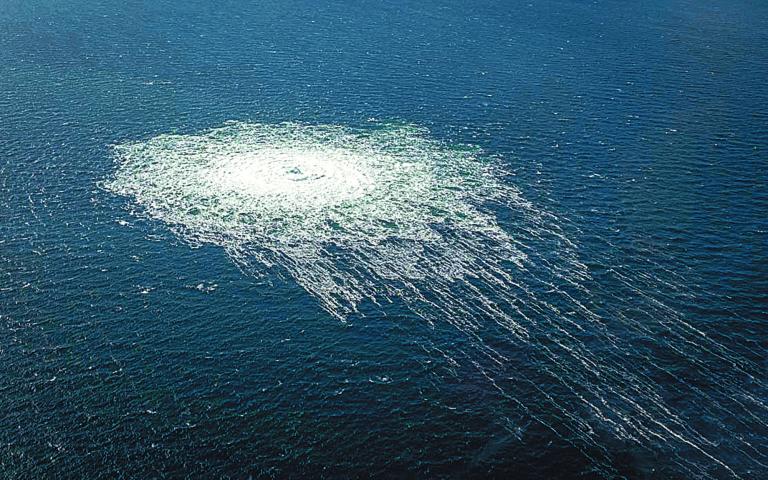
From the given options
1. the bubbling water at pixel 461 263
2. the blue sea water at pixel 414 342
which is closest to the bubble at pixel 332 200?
the bubbling water at pixel 461 263

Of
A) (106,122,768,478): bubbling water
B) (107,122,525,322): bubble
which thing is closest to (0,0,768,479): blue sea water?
(106,122,768,478): bubbling water

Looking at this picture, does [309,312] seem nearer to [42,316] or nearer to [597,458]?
[42,316]

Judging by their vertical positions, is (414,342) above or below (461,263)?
below

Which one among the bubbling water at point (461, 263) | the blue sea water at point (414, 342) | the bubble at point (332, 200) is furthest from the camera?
the bubble at point (332, 200)

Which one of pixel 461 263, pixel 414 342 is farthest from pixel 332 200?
pixel 414 342

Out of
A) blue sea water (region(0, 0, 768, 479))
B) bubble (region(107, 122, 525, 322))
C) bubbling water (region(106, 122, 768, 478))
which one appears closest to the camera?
blue sea water (region(0, 0, 768, 479))

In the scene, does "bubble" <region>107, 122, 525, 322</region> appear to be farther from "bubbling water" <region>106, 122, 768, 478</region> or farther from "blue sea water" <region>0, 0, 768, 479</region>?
"blue sea water" <region>0, 0, 768, 479</region>

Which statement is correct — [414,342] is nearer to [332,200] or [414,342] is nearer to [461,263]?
[461,263]

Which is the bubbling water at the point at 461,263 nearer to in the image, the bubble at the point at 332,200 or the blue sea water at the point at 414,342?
the bubble at the point at 332,200

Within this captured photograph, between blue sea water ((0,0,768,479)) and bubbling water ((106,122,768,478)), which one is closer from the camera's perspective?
blue sea water ((0,0,768,479))

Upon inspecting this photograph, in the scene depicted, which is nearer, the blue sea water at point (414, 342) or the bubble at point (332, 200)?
the blue sea water at point (414, 342)

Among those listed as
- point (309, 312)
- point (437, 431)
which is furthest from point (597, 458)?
point (309, 312)

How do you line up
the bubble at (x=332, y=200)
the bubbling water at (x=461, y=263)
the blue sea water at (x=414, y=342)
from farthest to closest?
1. the bubble at (x=332, y=200)
2. the bubbling water at (x=461, y=263)
3. the blue sea water at (x=414, y=342)
